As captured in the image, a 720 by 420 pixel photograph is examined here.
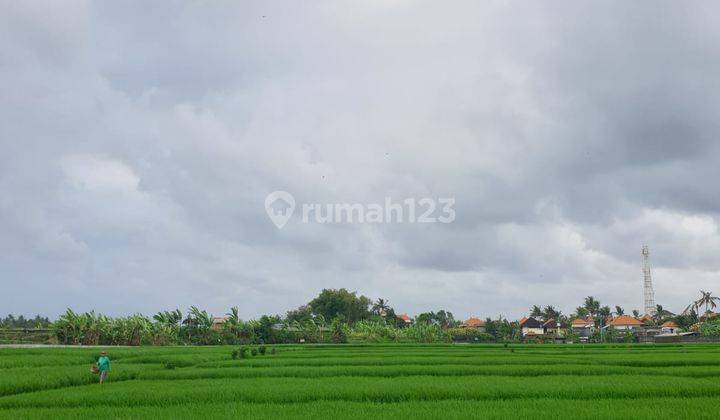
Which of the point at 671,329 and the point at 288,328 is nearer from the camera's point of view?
the point at 288,328

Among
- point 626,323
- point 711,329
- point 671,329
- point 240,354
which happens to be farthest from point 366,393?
point 626,323

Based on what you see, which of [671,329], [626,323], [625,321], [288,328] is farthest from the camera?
[625,321]

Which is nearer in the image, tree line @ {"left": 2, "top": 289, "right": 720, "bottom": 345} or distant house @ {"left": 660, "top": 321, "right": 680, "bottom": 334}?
tree line @ {"left": 2, "top": 289, "right": 720, "bottom": 345}

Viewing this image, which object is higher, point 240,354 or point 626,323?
point 240,354

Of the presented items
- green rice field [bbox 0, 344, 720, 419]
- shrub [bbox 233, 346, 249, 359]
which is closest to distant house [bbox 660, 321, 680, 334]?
green rice field [bbox 0, 344, 720, 419]

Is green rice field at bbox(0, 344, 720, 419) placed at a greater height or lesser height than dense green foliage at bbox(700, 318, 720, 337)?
greater

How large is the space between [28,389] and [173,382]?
406 cm

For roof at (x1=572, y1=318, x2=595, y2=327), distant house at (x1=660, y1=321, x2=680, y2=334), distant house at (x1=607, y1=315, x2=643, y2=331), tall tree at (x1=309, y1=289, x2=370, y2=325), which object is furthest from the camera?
roof at (x1=572, y1=318, x2=595, y2=327)

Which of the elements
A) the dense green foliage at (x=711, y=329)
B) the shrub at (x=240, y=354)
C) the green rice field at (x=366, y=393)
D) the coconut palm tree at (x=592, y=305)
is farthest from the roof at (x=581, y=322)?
the green rice field at (x=366, y=393)

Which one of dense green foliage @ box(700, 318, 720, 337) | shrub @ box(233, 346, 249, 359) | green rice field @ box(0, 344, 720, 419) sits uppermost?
green rice field @ box(0, 344, 720, 419)

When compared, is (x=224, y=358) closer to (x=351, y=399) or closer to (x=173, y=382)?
(x=173, y=382)

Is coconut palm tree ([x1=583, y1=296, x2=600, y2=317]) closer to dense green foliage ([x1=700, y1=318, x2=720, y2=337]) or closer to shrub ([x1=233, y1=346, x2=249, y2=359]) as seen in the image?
dense green foliage ([x1=700, y1=318, x2=720, y2=337])

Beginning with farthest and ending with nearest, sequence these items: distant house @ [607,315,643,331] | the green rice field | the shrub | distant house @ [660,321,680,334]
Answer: distant house @ [607,315,643,331] < distant house @ [660,321,680,334] < the shrub < the green rice field

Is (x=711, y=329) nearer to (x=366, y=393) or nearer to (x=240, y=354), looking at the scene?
(x=240, y=354)
